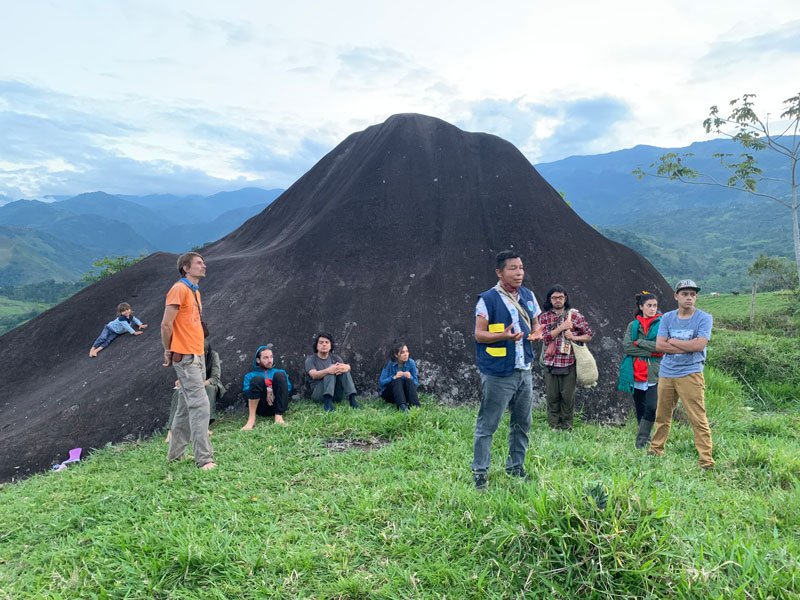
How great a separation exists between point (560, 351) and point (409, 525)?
3.40m

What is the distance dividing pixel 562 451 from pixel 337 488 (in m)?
2.07

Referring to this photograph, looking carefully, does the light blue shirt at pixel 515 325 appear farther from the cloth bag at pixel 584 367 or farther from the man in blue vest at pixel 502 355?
the cloth bag at pixel 584 367

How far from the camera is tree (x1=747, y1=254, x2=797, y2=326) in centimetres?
2048

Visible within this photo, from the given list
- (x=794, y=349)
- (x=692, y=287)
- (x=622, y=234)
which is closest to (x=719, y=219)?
(x=622, y=234)

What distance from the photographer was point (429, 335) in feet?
27.5

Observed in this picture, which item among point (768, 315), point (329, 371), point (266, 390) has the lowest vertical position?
point (768, 315)

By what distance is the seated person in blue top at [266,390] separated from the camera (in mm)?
6539

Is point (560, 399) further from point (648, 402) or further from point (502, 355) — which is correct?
point (502, 355)

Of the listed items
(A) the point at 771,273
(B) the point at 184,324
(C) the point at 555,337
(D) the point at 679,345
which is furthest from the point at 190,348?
(A) the point at 771,273

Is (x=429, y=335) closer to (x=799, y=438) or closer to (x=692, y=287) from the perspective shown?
(x=692, y=287)

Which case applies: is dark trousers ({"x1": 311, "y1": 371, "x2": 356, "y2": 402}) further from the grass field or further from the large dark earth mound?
the grass field

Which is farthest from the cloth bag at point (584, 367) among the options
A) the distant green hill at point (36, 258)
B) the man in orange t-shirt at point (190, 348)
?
the distant green hill at point (36, 258)

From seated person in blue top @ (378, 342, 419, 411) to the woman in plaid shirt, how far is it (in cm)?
182

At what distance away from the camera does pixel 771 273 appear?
26.5m
